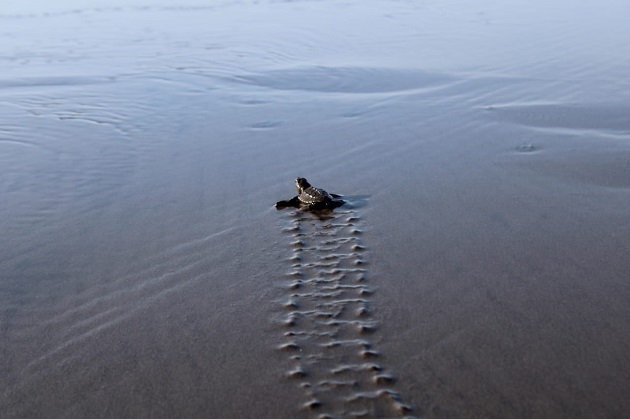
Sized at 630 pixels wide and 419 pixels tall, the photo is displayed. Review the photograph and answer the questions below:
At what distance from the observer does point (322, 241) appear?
4969 mm

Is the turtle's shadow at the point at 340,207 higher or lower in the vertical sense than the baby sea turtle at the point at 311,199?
lower

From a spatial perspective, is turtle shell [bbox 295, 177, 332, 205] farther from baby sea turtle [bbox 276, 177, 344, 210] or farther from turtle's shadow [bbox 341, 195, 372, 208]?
turtle's shadow [bbox 341, 195, 372, 208]

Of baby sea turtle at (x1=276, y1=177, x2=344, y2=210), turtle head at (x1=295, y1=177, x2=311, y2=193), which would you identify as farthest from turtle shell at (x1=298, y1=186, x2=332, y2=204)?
turtle head at (x1=295, y1=177, x2=311, y2=193)

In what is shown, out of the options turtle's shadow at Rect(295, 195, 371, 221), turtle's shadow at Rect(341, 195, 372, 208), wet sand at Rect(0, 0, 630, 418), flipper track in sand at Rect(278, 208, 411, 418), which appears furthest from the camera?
turtle's shadow at Rect(341, 195, 372, 208)

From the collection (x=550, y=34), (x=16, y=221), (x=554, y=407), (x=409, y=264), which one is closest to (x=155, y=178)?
(x=16, y=221)

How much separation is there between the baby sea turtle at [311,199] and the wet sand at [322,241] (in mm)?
105

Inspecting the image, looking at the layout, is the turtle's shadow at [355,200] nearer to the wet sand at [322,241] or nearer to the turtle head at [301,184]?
the wet sand at [322,241]

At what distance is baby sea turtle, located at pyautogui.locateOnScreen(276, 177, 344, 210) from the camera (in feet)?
17.9

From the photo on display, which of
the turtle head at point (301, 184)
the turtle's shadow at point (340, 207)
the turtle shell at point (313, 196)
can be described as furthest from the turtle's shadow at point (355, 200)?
the turtle head at point (301, 184)

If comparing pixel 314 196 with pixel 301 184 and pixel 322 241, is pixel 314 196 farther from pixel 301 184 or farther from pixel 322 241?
pixel 322 241

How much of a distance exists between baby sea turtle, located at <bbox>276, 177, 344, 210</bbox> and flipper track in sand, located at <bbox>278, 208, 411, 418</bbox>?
23cm

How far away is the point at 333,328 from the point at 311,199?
1.88 m

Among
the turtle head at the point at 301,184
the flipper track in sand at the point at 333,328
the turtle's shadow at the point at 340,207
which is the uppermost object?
the turtle head at the point at 301,184

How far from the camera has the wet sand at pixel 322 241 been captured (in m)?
3.35
